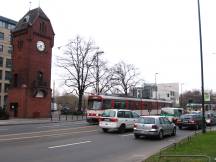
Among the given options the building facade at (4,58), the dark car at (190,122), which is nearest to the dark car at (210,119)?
the dark car at (190,122)

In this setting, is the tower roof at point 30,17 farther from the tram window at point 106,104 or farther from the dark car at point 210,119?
the dark car at point 210,119

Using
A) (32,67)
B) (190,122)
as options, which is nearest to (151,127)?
(190,122)

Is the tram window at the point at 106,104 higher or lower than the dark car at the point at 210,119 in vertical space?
higher

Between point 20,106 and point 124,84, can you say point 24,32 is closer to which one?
point 20,106

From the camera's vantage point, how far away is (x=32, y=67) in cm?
5178

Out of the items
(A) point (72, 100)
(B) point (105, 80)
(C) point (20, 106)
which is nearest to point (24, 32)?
(C) point (20, 106)

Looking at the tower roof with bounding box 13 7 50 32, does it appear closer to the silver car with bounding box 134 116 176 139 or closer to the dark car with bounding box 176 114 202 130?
the dark car with bounding box 176 114 202 130

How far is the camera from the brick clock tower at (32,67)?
1998 inches

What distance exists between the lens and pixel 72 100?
139 m

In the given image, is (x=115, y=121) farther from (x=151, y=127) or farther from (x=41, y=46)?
(x=41, y=46)

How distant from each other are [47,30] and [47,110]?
518 inches

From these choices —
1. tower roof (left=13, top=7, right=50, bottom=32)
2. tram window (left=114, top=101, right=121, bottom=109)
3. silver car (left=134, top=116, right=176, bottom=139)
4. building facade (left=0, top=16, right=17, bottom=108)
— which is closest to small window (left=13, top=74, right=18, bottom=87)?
tower roof (left=13, top=7, right=50, bottom=32)

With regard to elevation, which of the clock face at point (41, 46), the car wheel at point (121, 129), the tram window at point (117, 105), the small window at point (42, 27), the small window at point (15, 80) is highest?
the small window at point (42, 27)

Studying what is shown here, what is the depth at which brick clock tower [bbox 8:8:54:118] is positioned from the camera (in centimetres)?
5075
